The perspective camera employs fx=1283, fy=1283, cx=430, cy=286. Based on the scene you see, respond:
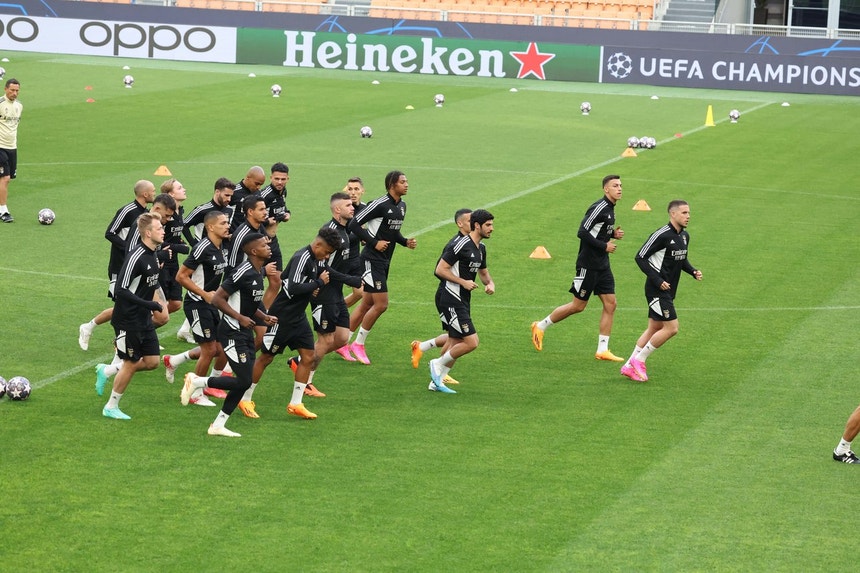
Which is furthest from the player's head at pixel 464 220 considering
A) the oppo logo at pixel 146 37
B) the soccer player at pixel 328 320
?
the oppo logo at pixel 146 37

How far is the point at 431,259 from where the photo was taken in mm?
19812

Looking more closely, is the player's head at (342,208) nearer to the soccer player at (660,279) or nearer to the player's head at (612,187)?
the player's head at (612,187)

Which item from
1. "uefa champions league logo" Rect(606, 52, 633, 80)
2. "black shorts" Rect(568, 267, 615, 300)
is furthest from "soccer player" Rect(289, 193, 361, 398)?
"uefa champions league logo" Rect(606, 52, 633, 80)

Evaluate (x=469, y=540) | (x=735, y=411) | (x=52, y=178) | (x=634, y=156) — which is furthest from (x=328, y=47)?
(x=469, y=540)

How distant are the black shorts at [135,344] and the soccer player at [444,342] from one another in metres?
3.30

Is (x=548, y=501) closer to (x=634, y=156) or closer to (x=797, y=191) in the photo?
(x=797, y=191)

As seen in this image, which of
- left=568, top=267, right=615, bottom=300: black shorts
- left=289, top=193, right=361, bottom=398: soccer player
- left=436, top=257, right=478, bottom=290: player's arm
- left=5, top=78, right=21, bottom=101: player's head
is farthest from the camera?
left=5, top=78, right=21, bottom=101: player's head

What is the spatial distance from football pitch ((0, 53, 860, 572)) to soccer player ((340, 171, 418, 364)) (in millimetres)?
411

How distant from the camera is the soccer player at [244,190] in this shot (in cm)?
1551

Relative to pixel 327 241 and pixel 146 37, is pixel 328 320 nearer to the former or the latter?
pixel 327 241

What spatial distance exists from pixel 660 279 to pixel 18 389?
692 centimetres

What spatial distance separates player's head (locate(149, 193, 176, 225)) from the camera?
542 inches

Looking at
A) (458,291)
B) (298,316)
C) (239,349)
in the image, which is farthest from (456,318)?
(239,349)

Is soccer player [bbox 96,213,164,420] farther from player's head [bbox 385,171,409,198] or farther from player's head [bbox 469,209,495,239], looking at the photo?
player's head [bbox 385,171,409,198]
